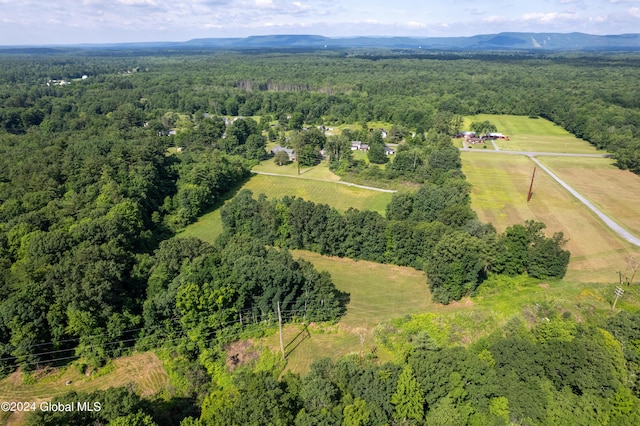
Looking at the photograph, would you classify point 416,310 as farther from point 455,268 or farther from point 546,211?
point 546,211

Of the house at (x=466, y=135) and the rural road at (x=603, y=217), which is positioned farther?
the house at (x=466, y=135)

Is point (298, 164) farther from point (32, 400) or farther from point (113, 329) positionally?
point (32, 400)

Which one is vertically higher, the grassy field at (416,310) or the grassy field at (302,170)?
the grassy field at (416,310)

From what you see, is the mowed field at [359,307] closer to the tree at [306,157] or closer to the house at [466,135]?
the tree at [306,157]

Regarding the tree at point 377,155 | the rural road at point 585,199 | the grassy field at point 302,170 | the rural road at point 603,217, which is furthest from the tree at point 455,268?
the tree at point 377,155

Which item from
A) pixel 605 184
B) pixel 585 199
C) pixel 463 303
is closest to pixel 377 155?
pixel 585 199

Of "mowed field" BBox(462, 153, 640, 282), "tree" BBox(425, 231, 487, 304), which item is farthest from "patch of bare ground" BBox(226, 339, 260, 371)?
"mowed field" BBox(462, 153, 640, 282)
